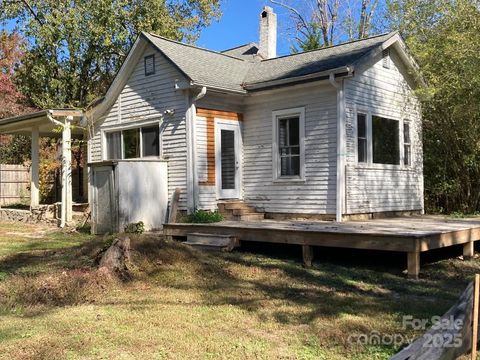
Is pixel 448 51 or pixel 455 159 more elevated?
pixel 448 51

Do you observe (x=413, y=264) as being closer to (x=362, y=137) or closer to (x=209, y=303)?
(x=209, y=303)

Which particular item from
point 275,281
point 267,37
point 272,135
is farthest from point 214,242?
point 267,37

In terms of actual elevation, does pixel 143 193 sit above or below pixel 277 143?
below

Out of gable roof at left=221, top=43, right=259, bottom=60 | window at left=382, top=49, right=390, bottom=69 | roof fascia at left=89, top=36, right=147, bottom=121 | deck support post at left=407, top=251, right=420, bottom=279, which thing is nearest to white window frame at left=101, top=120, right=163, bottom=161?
roof fascia at left=89, top=36, right=147, bottom=121

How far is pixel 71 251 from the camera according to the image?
9367 mm

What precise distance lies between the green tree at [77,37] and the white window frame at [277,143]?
1151 cm

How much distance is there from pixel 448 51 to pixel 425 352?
9727mm

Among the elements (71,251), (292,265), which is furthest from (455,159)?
(71,251)

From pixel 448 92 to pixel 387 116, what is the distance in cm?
145

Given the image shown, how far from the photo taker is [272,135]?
11.9 m

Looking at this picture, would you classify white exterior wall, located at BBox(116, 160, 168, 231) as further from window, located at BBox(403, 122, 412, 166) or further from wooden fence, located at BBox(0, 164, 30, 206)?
wooden fence, located at BBox(0, 164, 30, 206)

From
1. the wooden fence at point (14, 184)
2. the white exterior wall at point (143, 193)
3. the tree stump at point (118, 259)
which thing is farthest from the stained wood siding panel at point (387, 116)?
the wooden fence at point (14, 184)

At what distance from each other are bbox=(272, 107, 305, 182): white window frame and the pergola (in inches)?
221

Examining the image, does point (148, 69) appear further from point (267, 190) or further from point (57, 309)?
point (57, 309)
